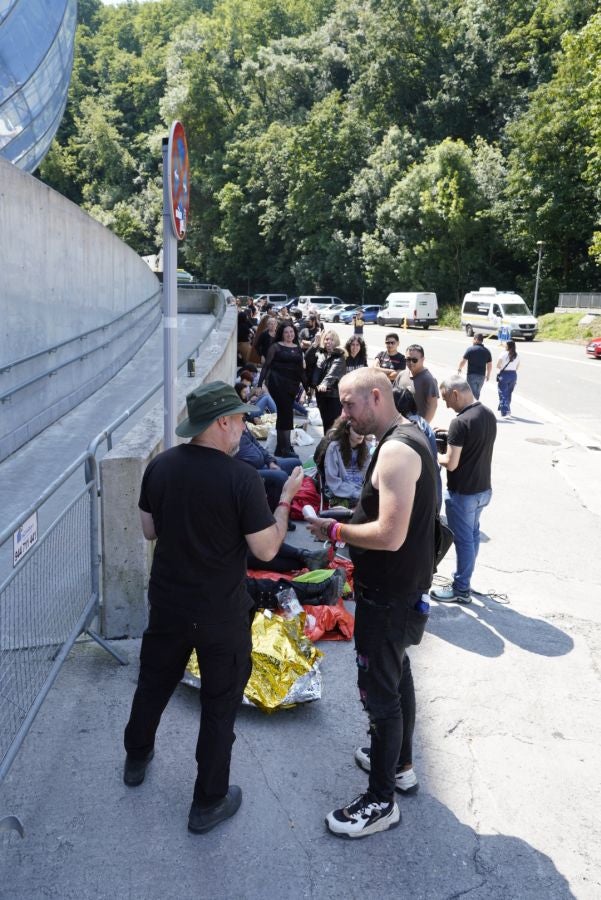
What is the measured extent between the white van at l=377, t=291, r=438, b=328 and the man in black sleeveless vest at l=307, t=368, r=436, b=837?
128 feet

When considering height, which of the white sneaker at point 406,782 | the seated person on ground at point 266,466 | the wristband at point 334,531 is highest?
the wristband at point 334,531

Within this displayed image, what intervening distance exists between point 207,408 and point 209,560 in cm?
61

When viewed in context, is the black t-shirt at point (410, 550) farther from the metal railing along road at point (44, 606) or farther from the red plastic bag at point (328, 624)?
the red plastic bag at point (328, 624)

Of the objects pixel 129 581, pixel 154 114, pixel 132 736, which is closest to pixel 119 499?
pixel 129 581

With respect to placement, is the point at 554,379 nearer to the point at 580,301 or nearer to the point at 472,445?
the point at 472,445

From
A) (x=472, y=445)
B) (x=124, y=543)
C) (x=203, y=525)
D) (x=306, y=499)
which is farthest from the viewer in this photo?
(x=306, y=499)

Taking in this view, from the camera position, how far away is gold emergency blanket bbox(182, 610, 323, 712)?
3.88 metres

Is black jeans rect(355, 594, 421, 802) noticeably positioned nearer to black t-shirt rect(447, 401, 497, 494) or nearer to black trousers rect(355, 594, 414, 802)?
black trousers rect(355, 594, 414, 802)

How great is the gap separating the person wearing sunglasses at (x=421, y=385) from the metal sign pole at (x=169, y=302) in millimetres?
3615

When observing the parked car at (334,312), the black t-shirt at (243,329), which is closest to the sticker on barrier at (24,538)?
the black t-shirt at (243,329)

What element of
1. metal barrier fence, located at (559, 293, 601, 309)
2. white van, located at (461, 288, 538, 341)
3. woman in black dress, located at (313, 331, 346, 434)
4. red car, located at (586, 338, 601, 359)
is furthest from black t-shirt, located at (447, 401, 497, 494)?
metal barrier fence, located at (559, 293, 601, 309)

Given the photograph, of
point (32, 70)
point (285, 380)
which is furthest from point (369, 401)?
point (32, 70)

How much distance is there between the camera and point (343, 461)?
6605 mm

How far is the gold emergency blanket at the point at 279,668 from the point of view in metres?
3.88
